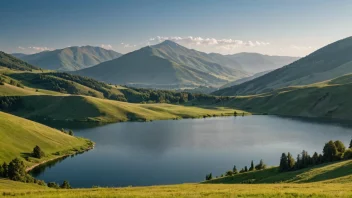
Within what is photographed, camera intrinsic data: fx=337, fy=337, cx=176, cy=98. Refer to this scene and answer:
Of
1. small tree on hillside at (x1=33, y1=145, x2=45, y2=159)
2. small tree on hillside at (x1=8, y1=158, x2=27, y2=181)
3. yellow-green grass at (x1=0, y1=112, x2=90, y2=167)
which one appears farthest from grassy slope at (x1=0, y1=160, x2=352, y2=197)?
small tree on hillside at (x1=33, y1=145, x2=45, y2=159)

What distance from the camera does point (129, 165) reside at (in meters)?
114

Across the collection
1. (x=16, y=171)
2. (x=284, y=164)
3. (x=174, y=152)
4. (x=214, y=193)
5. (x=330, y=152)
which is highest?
(x=214, y=193)

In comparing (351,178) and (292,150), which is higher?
(351,178)

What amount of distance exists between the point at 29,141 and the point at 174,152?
53.7 m

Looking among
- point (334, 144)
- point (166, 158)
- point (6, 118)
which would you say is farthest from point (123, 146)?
point (334, 144)

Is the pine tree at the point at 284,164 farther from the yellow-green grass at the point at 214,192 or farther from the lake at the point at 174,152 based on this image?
the yellow-green grass at the point at 214,192

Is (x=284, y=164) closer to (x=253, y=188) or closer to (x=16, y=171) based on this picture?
(x=253, y=188)

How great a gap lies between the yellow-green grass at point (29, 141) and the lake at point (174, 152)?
555cm

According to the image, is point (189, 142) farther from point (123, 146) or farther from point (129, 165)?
point (129, 165)

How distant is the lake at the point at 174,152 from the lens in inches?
3964

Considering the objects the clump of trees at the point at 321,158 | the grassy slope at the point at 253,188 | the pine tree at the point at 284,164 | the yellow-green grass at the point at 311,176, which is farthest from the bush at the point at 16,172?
the clump of trees at the point at 321,158

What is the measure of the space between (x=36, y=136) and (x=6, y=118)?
13543 mm

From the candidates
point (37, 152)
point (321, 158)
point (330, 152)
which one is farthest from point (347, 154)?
point (37, 152)

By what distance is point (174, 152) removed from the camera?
13425 centimetres
